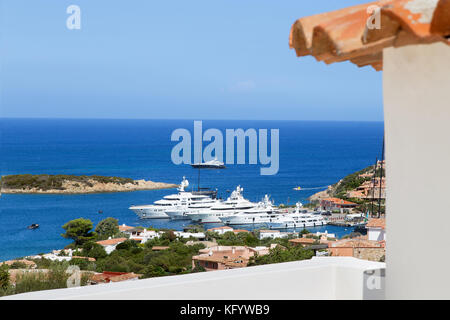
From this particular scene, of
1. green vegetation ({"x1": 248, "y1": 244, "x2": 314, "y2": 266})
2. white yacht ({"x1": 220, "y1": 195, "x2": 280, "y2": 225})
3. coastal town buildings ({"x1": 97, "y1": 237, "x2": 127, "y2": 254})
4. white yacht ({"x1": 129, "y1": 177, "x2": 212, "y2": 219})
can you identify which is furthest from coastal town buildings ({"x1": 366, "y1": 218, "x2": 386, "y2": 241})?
white yacht ({"x1": 129, "y1": 177, "x2": 212, "y2": 219})

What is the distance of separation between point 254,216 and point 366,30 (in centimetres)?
3156

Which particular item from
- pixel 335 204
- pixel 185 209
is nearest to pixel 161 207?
pixel 185 209

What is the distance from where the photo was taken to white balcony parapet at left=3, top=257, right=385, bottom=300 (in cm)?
172

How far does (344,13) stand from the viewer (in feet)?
4.09

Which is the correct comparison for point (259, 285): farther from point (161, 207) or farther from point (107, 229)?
point (161, 207)

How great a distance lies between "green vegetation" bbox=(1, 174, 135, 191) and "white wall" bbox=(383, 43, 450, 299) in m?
40.6

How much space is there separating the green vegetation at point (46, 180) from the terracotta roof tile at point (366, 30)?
1599 inches

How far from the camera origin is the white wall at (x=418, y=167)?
1155 millimetres

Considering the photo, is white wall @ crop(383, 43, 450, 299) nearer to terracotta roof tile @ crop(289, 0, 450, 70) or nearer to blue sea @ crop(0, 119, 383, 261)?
terracotta roof tile @ crop(289, 0, 450, 70)

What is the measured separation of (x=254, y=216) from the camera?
1276 inches

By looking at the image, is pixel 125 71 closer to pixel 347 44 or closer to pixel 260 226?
pixel 260 226
